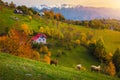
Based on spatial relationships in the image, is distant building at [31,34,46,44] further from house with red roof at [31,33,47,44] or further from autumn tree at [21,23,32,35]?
autumn tree at [21,23,32,35]

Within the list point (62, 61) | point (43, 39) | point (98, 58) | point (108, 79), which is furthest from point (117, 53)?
point (108, 79)

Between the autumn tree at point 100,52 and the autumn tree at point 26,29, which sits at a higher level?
the autumn tree at point 26,29

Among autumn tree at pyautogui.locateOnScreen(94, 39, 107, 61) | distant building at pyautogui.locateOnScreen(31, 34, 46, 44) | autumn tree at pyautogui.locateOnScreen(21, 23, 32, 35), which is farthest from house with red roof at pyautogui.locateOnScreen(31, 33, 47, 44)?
autumn tree at pyautogui.locateOnScreen(94, 39, 107, 61)

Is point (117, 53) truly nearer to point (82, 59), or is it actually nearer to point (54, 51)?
point (82, 59)

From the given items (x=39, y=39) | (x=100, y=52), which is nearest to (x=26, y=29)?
(x=39, y=39)

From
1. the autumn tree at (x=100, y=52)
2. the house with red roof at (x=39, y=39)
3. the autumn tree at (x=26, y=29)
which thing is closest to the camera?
the autumn tree at (x=100, y=52)

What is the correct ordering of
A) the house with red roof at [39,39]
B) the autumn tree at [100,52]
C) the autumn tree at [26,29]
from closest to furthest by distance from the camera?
the autumn tree at [100,52]
the house with red roof at [39,39]
the autumn tree at [26,29]

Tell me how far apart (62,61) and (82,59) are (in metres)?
12.9

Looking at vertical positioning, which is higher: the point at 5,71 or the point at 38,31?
the point at 5,71

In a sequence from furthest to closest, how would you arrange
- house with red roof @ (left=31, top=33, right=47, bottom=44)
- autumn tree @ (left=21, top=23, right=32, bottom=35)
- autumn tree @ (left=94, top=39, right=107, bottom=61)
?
autumn tree @ (left=21, top=23, right=32, bottom=35), house with red roof @ (left=31, top=33, right=47, bottom=44), autumn tree @ (left=94, top=39, right=107, bottom=61)

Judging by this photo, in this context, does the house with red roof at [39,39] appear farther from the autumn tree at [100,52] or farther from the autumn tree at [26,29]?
the autumn tree at [100,52]

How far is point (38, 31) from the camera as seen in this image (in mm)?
188250

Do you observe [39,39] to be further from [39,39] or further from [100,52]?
[100,52]

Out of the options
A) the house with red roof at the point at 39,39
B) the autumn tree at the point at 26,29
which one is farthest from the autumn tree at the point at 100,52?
the autumn tree at the point at 26,29
